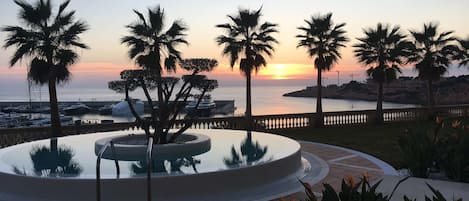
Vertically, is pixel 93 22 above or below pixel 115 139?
above

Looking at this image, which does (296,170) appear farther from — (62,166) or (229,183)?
(62,166)

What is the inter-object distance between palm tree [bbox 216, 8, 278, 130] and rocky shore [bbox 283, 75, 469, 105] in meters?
39.2

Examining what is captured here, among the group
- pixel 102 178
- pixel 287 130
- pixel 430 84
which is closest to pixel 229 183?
pixel 102 178

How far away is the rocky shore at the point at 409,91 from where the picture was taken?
2625 inches

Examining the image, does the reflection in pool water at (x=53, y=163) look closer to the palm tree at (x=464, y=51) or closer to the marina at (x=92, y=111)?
the palm tree at (x=464, y=51)

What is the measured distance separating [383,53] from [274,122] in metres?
7.94

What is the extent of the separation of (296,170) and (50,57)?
1038 centimetres

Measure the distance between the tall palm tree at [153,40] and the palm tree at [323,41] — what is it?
25.5 feet

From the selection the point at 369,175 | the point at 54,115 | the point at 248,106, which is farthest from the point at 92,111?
the point at 369,175

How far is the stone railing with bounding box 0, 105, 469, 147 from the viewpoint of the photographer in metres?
15.7

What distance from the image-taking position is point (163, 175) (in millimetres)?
7617

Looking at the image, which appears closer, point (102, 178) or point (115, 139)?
point (102, 178)

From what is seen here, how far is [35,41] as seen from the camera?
50.3ft

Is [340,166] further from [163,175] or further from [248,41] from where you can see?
[248,41]
